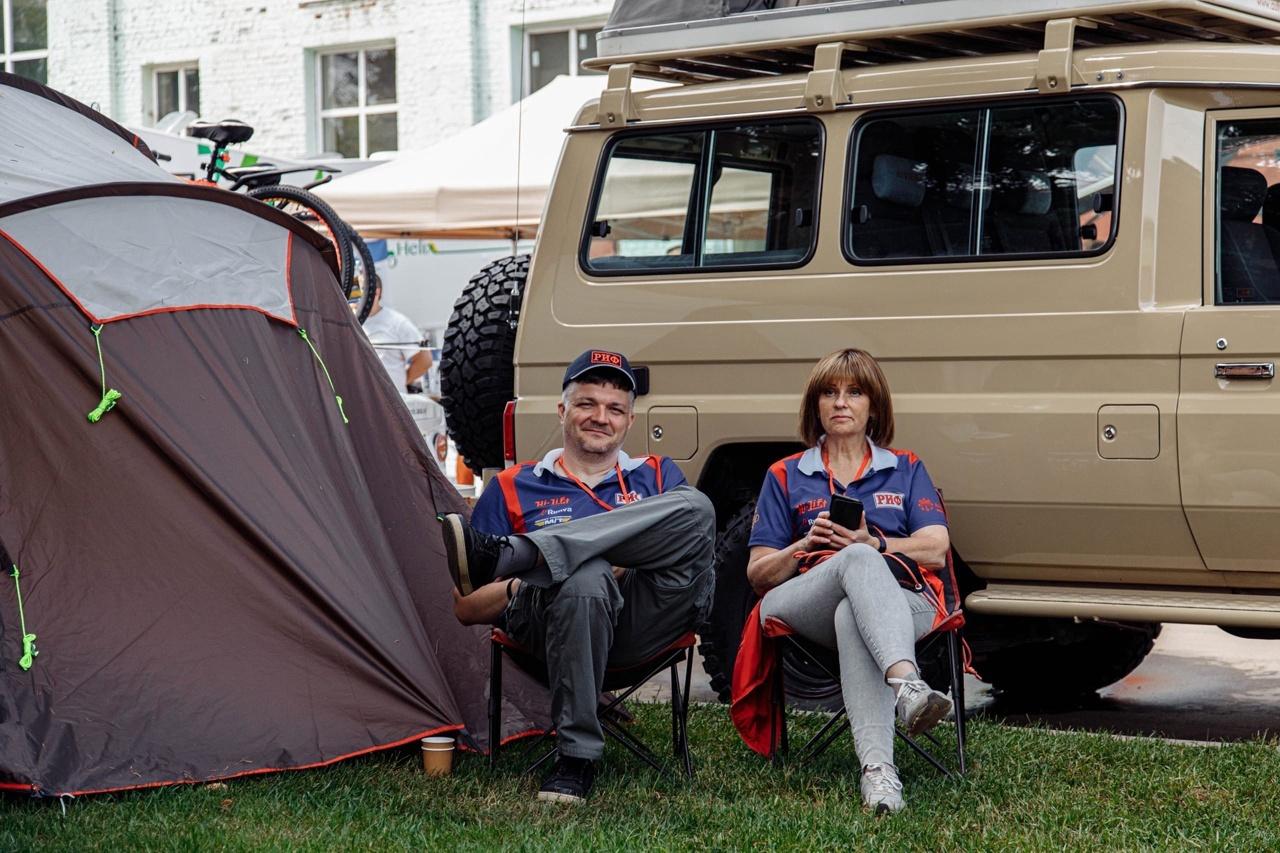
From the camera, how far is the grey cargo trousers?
15.1 feet

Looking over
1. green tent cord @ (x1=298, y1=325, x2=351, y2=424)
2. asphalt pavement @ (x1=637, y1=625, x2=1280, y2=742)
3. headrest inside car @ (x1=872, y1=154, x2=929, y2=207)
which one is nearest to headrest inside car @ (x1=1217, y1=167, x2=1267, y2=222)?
headrest inside car @ (x1=872, y1=154, x2=929, y2=207)

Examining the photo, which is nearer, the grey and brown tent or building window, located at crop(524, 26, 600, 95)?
Result: the grey and brown tent

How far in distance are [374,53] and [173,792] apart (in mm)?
14021

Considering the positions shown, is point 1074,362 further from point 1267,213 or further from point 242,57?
point 242,57

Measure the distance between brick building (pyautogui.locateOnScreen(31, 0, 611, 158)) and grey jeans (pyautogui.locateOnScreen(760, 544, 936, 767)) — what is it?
38.4 feet

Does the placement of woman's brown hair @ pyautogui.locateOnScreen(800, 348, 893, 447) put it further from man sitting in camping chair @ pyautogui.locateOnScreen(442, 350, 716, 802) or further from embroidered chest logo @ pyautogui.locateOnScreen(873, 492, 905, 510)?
man sitting in camping chair @ pyautogui.locateOnScreen(442, 350, 716, 802)

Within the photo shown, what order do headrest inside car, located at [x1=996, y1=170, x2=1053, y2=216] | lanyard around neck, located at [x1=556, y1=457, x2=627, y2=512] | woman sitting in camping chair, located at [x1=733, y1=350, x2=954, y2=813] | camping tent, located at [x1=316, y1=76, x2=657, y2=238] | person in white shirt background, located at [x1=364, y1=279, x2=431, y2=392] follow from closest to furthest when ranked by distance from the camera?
woman sitting in camping chair, located at [x1=733, y1=350, x2=954, y2=813]
lanyard around neck, located at [x1=556, y1=457, x2=627, y2=512]
headrest inside car, located at [x1=996, y1=170, x2=1053, y2=216]
camping tent, located at [x1=316, y1=76, x2=657, y2=238]
person in white shirt background, located at [x1=364, y1=279, x2=431, y2=392]

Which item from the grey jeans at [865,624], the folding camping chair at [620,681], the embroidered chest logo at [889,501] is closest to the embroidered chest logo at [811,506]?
the embroidered chest logo at [889,501]

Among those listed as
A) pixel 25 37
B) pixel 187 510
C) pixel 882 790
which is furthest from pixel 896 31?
pixel 25 37

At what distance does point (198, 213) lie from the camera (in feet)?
17.6

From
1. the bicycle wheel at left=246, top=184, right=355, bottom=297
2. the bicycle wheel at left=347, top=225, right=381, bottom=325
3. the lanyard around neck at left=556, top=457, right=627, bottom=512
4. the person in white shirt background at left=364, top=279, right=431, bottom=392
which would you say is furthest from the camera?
the person in white shirt background at left=364, top=279, right=431, bottom=392

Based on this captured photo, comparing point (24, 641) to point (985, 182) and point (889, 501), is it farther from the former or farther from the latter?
point (985, 182)

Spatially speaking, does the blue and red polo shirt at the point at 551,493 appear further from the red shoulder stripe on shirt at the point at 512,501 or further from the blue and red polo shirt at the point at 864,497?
the blue and red polo shirt at the point at 864,497

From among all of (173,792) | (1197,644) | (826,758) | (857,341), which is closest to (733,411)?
(857,341)
